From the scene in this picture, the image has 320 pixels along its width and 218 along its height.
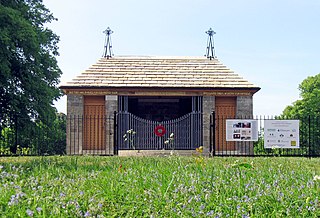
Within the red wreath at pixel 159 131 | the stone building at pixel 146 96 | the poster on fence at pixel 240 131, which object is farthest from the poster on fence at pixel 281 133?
the red wreath at pixel 159 131

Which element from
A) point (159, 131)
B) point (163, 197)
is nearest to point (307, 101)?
point (159, 131)

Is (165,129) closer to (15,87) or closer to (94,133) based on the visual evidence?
(94,133)

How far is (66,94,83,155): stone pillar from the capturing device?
2134cm

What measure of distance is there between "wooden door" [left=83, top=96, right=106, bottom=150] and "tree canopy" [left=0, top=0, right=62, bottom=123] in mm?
3430

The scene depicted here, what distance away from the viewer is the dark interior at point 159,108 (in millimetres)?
24812

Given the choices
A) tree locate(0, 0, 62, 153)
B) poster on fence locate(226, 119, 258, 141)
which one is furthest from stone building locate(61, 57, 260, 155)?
poster on fence locate(226, 119, 258, 141)

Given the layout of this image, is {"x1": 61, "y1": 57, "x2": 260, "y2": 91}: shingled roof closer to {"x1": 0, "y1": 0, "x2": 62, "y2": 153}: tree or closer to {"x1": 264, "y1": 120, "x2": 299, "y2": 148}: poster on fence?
{"x1": 0, "y1": 0, "x2": 62, "y2": 153}: tree

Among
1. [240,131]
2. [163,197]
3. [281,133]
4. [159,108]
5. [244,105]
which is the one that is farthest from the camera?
[159,108]

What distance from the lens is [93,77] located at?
73.0 ft

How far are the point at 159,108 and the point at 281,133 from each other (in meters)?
9.88

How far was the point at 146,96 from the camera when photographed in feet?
73.3

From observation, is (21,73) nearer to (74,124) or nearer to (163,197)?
(74,124)

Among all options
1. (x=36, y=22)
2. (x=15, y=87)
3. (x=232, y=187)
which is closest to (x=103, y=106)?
(x=15, y=87)

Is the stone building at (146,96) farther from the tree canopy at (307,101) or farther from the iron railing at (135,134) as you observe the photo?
the tree canopy at (307,101)
